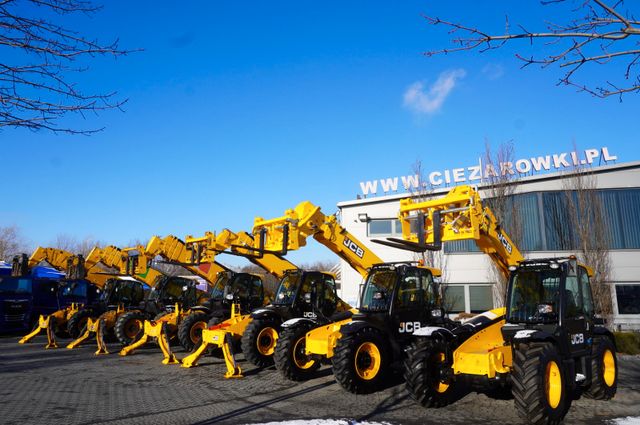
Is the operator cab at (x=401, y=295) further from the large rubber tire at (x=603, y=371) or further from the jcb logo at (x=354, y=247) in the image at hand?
the large rubber tire at (x=603, y=371)

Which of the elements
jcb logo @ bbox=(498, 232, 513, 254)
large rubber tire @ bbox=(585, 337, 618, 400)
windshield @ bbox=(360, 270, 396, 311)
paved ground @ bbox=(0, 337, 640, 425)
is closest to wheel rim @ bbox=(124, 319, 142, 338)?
paved ground @ bbox=(0, 337, 640, 425)

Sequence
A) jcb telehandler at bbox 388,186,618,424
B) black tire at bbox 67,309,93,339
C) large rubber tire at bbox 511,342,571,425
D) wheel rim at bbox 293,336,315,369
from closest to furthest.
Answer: large rubber tire at bbox 511,342,571,425 < jcb telehandler at bbox 388,186,618,424 < wheel rim at bbox 293,336,315,369 < black tire at bbox 67,309,93,339

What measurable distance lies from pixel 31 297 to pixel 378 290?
1842 cm

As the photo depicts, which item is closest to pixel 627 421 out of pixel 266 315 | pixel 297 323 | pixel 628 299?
pixel 297 323

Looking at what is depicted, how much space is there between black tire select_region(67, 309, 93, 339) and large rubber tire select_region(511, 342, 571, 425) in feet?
54.1

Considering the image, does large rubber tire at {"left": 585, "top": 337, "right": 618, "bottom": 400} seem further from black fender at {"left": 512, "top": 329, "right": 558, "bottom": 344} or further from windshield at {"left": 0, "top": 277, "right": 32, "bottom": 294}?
windshield at {"left": 0, "top": 277, "right": 32, "bottom": 294}

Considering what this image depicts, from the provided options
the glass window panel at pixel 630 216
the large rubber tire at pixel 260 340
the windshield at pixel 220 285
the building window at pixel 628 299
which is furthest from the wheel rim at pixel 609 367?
the glass window panel at pixel 630 216

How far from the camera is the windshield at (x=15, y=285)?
69.3ft

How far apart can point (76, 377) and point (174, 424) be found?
5.35 m

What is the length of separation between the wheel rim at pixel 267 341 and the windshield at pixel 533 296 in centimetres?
607

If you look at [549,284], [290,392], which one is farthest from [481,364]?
[290,392]

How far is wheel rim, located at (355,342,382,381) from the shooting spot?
9.16 meters

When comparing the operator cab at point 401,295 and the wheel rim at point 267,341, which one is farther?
the wheel rim at point 267,341

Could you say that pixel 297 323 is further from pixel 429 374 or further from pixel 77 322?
pixel 77 322
